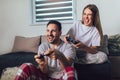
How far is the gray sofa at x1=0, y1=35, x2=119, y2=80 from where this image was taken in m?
2.52

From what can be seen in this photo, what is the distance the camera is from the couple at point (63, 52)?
2.00 m

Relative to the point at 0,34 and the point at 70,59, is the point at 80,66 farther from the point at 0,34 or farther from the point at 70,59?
the point at 0,34

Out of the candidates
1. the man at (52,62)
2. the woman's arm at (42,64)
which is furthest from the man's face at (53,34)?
the woman's arm at (42,64)

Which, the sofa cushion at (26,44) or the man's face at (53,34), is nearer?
the man's face at (53,34)

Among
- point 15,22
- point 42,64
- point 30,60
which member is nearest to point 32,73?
point 42,64

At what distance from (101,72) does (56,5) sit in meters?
2.11

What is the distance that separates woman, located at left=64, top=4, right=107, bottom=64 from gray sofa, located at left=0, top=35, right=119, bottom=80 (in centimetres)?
8

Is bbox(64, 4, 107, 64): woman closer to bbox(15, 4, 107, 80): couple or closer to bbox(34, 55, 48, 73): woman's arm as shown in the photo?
bbox(15, 4, 107, 80): couple

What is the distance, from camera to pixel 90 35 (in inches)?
101

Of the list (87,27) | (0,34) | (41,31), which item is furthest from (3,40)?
(87,27)

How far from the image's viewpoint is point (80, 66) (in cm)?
251

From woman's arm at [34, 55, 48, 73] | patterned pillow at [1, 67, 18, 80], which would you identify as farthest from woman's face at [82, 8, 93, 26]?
patterned pillow at [1, 67, 18, 80]

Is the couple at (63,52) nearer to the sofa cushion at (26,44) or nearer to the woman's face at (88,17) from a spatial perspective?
the woman's face at (88,17)

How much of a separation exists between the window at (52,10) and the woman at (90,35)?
63.5 inches
